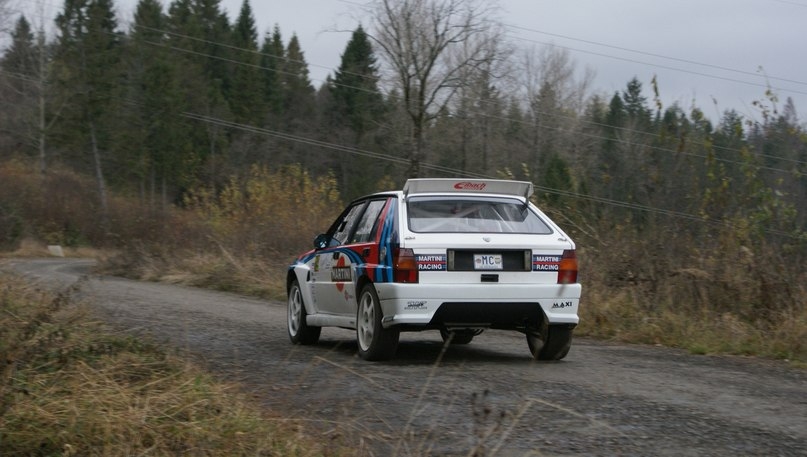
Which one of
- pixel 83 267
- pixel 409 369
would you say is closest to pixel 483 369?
pixel 409 369

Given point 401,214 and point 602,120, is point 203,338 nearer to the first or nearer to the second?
point 401,214

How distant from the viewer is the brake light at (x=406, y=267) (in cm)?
837

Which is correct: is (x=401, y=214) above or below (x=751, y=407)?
above

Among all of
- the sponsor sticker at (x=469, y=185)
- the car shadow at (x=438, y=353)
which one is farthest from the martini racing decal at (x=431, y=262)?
the sponsor sticker at (x=469, y=185)

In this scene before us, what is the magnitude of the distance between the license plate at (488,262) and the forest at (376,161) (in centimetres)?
333

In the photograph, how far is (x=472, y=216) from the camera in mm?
9000

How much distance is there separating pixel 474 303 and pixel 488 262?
383mm

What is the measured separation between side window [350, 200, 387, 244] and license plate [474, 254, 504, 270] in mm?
1143

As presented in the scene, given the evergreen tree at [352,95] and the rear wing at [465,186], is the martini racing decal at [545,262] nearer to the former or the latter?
the rear wing at [465,186]

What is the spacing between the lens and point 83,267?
3284 cm

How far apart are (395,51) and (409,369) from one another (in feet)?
93.4

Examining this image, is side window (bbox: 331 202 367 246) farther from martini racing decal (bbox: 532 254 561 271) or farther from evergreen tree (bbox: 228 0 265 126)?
evergreen tree (bbox: 228 0 265 126)

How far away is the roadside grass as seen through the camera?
486 cm

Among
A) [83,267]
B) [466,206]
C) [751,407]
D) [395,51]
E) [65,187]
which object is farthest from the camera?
[65,187]
